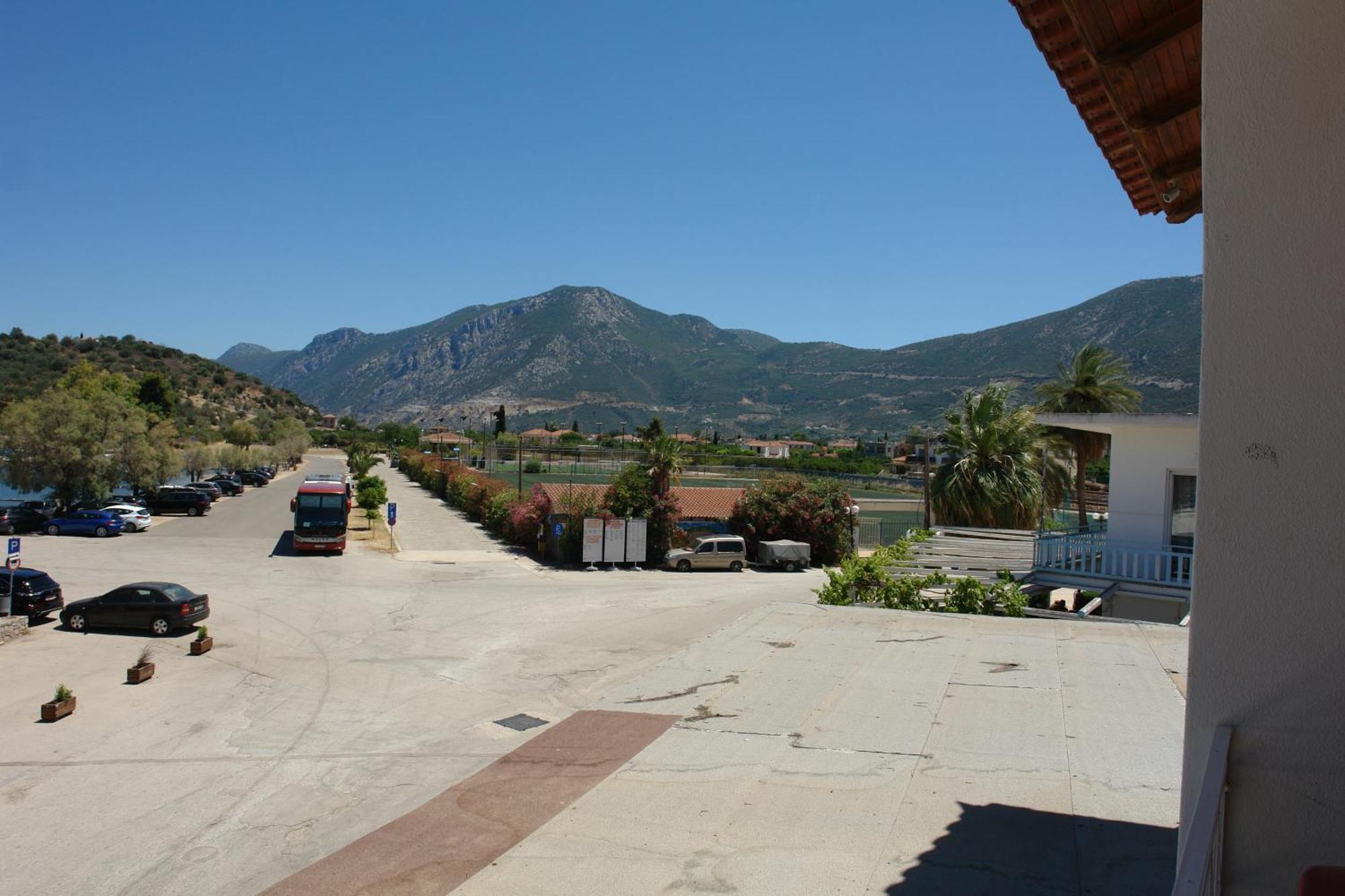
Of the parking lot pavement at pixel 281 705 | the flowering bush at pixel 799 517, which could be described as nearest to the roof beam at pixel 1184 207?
the parking lot pavement at pixel 281 705

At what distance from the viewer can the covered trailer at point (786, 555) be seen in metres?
38.1

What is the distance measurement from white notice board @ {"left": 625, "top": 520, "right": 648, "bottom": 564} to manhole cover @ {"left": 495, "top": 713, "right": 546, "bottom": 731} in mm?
21991

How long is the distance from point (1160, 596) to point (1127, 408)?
21.9 metres

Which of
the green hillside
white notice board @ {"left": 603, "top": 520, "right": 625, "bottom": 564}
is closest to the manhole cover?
white notice board @ {"left": 603, "top": 520, "right": 625, "bottom": 564}

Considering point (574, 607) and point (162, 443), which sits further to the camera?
point (162, 443)

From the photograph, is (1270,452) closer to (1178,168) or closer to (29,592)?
(1178,168)

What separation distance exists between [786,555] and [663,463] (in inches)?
259

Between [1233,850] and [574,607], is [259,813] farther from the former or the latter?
[574,607]

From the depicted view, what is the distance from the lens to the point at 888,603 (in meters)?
17.4

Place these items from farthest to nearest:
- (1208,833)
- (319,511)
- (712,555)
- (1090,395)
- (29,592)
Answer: (712,555) → (1090,395) → (319,511) → (29,592) → (1208,833)

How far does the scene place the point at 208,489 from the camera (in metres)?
56.2

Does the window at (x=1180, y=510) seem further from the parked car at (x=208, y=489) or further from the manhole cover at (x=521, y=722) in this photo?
the parked car at (x=208, y=489)

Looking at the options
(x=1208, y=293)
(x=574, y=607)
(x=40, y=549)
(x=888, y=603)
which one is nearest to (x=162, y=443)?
(x=40, y=549)

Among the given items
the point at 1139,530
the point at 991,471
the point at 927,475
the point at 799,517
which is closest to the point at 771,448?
the point at 799,517
